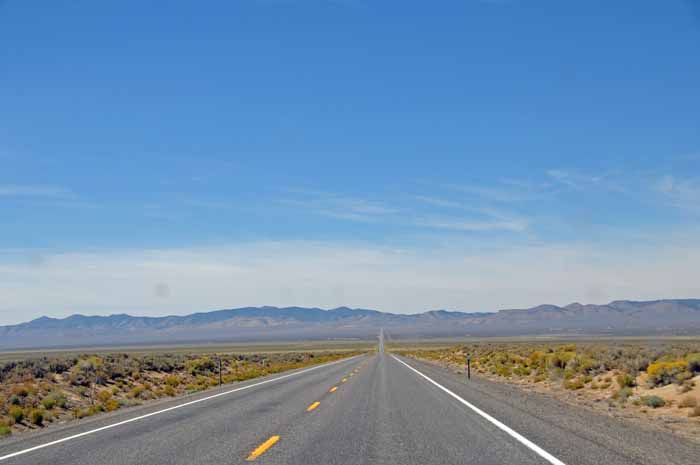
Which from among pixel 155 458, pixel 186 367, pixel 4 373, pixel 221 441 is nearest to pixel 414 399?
pixel 221 441

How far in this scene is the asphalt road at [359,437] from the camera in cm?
926

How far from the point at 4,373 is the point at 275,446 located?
1102 inches

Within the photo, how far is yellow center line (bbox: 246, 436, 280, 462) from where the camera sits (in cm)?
928

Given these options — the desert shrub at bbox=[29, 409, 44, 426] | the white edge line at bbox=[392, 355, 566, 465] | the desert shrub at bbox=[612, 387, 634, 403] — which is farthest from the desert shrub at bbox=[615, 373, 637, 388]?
the desert shrub at bbox=[29, 409, 44, 426]

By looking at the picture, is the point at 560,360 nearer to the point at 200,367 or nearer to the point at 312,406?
the point at 312,406

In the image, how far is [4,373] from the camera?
107ft

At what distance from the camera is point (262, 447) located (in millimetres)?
10062

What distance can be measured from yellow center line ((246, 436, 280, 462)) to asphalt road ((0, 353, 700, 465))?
0.05ft

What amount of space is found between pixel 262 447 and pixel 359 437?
5.88 feet

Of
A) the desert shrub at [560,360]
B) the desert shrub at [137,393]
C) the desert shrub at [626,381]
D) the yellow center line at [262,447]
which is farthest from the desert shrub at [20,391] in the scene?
the desert shrub at [560,360]

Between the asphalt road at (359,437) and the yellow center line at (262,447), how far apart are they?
0.02 metres

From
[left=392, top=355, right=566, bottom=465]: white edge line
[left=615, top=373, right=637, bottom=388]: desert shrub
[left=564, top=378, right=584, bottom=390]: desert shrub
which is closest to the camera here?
[left=392, top=355, right=566, bottom=465]: white edge line

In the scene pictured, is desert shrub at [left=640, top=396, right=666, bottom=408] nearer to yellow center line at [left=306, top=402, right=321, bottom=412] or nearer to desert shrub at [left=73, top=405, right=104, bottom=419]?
yellow center line at [left=306, top=402, right=321, bottom=412]

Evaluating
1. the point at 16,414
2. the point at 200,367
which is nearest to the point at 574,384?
the point at 16,414
